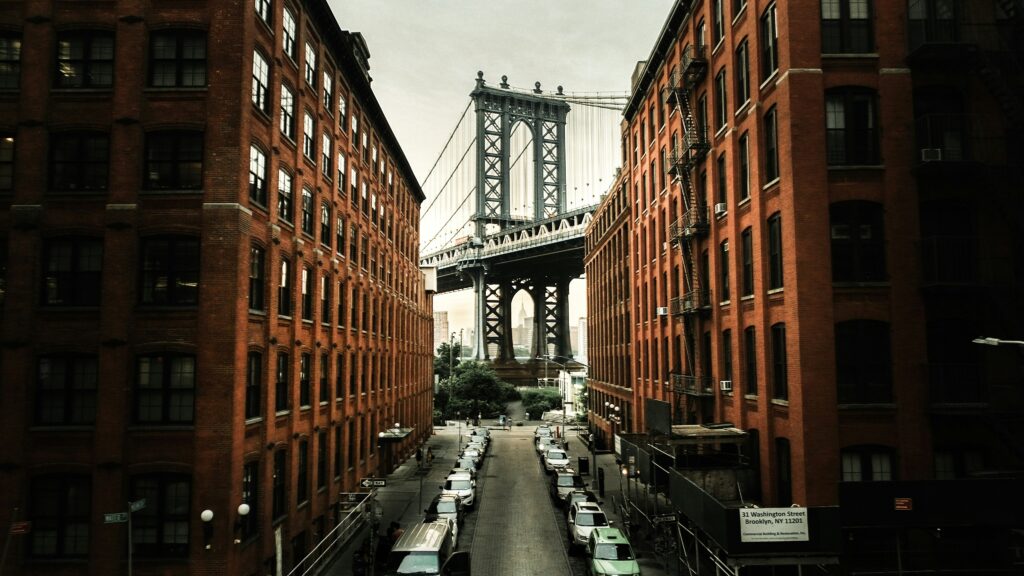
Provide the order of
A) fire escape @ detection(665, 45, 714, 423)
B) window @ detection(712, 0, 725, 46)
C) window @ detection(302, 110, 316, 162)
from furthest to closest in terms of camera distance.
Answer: fire escape @ detection(665, 45, 714, 423) < window @ detection(712, 0, 725, 46) < window @ detection(302, 110, 316, 162)

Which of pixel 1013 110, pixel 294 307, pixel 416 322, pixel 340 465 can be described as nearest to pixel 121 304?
pixel 294 307

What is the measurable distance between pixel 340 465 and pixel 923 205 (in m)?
25.8

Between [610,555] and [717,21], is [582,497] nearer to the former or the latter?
[610,555]

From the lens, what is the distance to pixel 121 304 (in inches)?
787

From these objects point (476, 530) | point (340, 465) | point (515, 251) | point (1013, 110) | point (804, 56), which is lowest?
point (476, 530)

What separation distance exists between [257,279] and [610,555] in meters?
14.7

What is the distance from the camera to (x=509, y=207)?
133500mm

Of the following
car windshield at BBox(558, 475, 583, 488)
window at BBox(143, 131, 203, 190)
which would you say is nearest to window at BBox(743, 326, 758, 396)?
car windshield at BBox(558, 475, 583, 488)

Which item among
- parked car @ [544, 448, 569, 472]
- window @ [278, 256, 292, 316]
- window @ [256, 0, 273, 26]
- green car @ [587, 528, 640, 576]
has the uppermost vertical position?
window @ [256, 0, 273, 26]

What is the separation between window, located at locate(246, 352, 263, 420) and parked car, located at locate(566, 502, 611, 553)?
12667 mm

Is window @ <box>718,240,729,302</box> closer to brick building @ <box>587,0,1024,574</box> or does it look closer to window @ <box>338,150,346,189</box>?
brick building @ <box>587,0,1024,574</box>

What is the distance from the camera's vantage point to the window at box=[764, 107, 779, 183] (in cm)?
2264

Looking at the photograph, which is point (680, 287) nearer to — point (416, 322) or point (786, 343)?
point (786, 343)

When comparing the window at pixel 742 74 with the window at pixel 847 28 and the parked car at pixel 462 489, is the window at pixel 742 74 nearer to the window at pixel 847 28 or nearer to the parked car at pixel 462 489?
the window at pixel 847 28
